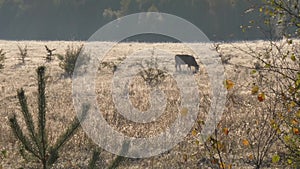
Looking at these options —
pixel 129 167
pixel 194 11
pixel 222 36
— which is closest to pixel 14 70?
pixel 129 167

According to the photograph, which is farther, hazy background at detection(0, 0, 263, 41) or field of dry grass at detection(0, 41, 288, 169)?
hazy background at detection(0, 0, 263, 41)

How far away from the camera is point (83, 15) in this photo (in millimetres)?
68625

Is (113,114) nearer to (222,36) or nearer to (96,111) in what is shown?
(96,111)

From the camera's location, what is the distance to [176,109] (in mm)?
10516

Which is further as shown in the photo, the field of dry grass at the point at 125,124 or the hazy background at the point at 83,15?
the hazy background at the point at 83,15

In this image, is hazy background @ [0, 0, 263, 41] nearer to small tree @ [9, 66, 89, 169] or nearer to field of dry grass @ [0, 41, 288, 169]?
field of dry grass @ [0, 41, 288, 169]

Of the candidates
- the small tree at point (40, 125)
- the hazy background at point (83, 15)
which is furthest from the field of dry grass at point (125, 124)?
the hazy background at point (83, 15)

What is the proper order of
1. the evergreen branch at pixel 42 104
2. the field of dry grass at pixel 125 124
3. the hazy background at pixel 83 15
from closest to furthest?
the evergreen branch at pixel 42 104 < the field of dry grass at pixel 125 124 < the hazy background at pixel 83 15

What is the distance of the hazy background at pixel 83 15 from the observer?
5581cm

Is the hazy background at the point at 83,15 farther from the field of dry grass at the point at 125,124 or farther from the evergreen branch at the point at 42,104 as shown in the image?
the evergreen branch at the point at 42,104

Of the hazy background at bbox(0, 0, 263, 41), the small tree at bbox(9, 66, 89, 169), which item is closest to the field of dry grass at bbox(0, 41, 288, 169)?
the small tree at bbox(9, 66, 89, 169)

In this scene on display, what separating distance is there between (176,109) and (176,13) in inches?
2004

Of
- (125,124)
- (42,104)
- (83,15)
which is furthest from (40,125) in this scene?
(83,15)

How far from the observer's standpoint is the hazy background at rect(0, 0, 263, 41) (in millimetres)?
55812
